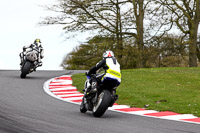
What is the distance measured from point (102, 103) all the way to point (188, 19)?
26.4 metres

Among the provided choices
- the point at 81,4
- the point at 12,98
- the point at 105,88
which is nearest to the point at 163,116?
the point at 105,88

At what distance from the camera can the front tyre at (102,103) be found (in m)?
8.97

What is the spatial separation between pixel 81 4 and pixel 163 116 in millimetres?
22078

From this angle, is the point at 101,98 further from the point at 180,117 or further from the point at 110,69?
the point at 180,117

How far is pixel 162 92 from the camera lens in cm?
1515

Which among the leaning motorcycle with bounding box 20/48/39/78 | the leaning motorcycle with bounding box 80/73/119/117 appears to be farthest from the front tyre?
the leaning motorcycle with bounding box 20/48/39/78

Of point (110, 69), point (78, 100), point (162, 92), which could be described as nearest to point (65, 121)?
point (110, 69)

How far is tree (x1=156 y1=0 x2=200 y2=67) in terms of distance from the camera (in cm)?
3295

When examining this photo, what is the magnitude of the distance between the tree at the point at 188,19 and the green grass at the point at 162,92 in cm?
1259

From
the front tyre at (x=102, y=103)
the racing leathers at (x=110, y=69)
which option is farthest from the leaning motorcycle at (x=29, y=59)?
the front tyre at (x=102, y=103)

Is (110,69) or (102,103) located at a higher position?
(110,69)

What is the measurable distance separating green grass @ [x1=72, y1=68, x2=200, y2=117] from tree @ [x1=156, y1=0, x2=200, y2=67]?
12.6 metres

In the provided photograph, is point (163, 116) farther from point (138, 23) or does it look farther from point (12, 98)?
point (138, 23)

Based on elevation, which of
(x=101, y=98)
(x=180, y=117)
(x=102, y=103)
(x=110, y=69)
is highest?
(x=110, y=69)
